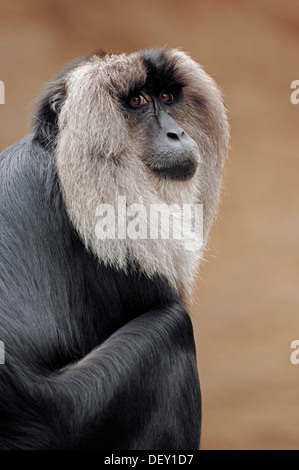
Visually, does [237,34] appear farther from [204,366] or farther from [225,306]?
[204,366]

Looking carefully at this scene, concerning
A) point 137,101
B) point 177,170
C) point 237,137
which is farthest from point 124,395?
point 237,137

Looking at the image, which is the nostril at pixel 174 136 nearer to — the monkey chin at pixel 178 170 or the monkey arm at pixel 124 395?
the monkey chin at pixel 178 170

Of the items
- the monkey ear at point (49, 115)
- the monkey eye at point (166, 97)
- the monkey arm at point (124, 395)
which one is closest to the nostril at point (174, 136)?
the monkey eye at point (166, 97)

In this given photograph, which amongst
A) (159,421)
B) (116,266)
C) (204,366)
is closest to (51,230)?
(116,266)

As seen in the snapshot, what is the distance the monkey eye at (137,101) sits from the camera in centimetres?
399

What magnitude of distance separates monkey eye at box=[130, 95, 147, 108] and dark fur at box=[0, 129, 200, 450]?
0.39m

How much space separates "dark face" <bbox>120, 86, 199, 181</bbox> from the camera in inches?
154

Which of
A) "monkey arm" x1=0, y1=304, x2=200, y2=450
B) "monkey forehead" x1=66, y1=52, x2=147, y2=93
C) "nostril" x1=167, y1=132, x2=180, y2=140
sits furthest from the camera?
"nostril" x1=167, y1=132, x2=180, y2=140

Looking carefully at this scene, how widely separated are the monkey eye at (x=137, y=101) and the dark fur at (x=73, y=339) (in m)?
0.39

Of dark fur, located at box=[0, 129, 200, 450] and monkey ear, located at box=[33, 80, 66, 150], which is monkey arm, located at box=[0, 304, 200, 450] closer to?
dark fur, located at box=[0, 129, 200, 450]

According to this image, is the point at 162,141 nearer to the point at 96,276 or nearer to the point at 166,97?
the point at 166,97

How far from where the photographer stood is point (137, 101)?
13.1 ft

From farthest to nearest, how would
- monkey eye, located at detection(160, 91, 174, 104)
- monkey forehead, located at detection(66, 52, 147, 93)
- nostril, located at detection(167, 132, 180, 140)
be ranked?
monkey eye, located at detection(160, 91, 174, 104)
nostril, located at detection(167, 132, 180, 140)
monkey forehead, located at detection(66, 52, 147, 93)

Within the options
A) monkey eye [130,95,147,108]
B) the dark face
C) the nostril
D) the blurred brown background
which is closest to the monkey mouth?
the dark face
